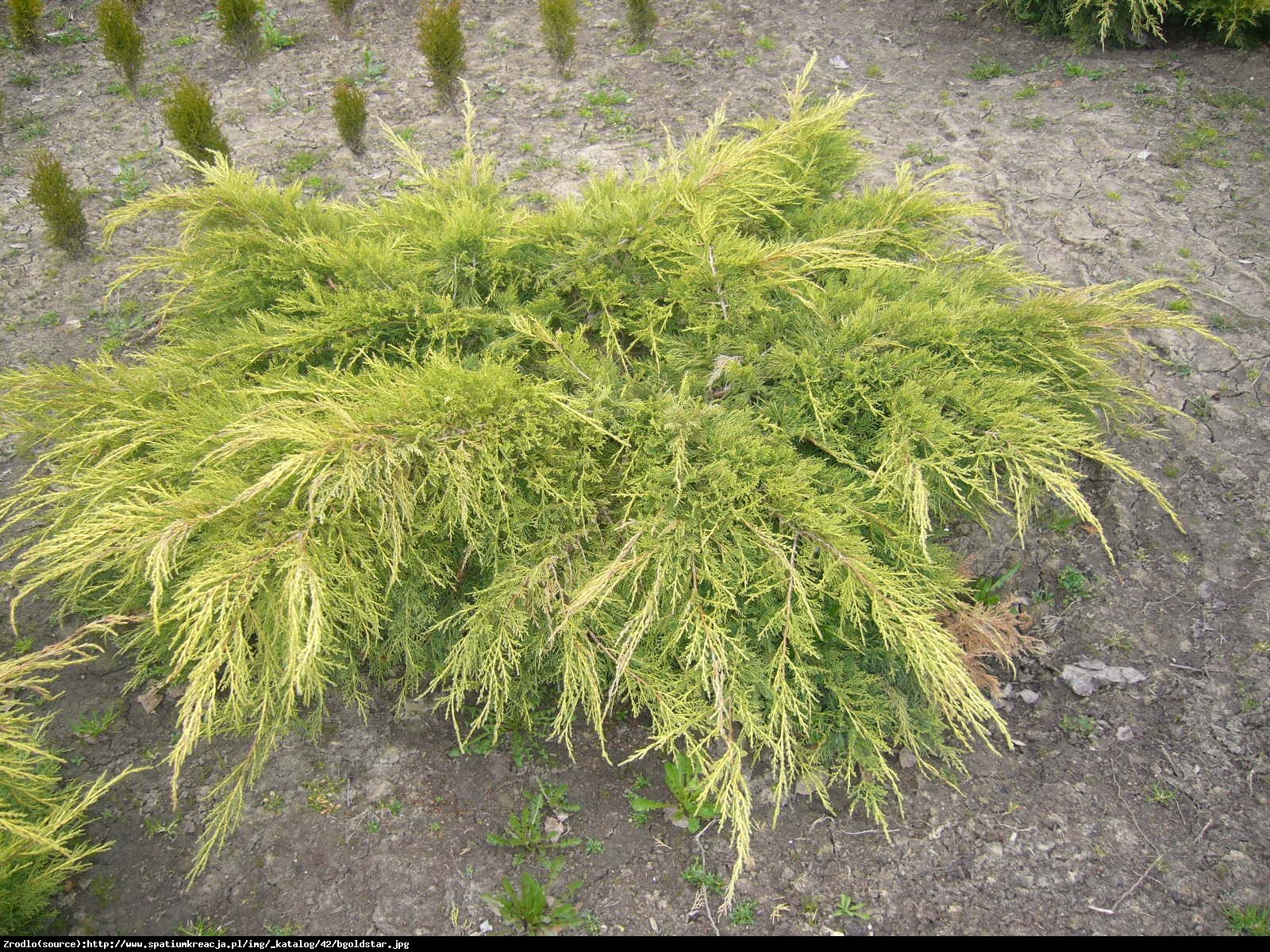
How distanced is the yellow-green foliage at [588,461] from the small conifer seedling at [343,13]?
379cm

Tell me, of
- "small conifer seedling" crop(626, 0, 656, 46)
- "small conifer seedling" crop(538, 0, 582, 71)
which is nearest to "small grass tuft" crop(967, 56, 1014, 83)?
"small conifer seedling" crop(626, 0, 656, 46)

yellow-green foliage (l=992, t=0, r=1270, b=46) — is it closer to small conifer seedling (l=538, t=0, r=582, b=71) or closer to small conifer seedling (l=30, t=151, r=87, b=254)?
small conifer seedling (l=538, t=0, r=582, b=71)

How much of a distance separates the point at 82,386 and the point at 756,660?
255 centimetres

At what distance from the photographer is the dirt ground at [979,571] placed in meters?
2.24

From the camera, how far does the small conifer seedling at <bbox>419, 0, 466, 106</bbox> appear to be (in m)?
4.89

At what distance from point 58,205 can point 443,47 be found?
102 inches

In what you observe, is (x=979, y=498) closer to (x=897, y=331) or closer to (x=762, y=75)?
(x=897, y=331)

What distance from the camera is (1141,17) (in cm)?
505

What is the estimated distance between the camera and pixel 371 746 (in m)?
2.59

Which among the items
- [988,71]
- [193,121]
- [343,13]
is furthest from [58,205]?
[988,71]

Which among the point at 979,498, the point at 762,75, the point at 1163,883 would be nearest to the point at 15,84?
the point at 762,75

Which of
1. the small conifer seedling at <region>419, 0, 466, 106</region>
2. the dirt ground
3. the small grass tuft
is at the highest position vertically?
the small conifer seedling at <region>419, 0, 466, 106</region>

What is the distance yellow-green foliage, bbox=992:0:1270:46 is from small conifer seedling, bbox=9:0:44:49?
7.50 meters

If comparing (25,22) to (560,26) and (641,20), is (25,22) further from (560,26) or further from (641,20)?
(641,20)
